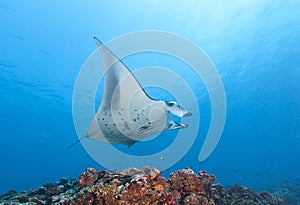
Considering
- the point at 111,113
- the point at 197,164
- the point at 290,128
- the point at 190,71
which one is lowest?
the point at 111,113

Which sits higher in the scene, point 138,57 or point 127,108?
point 138,57

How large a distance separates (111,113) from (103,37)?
590 inches

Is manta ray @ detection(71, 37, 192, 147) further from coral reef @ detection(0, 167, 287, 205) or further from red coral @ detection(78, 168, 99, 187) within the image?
red coral @ detection(78, 168, 99, 187)

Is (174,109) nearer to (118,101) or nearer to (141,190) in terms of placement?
(118,101)

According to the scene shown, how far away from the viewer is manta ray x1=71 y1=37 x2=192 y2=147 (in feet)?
19.3

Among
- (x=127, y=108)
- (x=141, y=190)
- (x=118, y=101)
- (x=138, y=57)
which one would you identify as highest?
(x=138, y=57)

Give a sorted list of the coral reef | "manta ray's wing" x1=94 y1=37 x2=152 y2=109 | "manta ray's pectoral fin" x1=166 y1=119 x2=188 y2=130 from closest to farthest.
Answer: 1. the coral reef
2. "manta ray's wing" x1=94 y1=37 x2=152 y2=109
3. "manta ray's pectoral fin" x1=166 y1=119 x2=188 y2=130

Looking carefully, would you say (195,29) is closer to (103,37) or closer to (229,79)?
(103,37)

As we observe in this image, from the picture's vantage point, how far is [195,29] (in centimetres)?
2023

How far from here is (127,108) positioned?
6.16 metres

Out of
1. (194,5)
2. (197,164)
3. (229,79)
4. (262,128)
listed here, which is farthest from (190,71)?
(197,164)

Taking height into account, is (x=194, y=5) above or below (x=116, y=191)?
above

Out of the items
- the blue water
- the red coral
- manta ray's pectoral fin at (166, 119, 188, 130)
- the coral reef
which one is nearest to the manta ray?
manta ray's pectoral fin at (166, 119, 188, 130)

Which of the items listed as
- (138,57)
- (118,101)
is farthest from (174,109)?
(138,57)
